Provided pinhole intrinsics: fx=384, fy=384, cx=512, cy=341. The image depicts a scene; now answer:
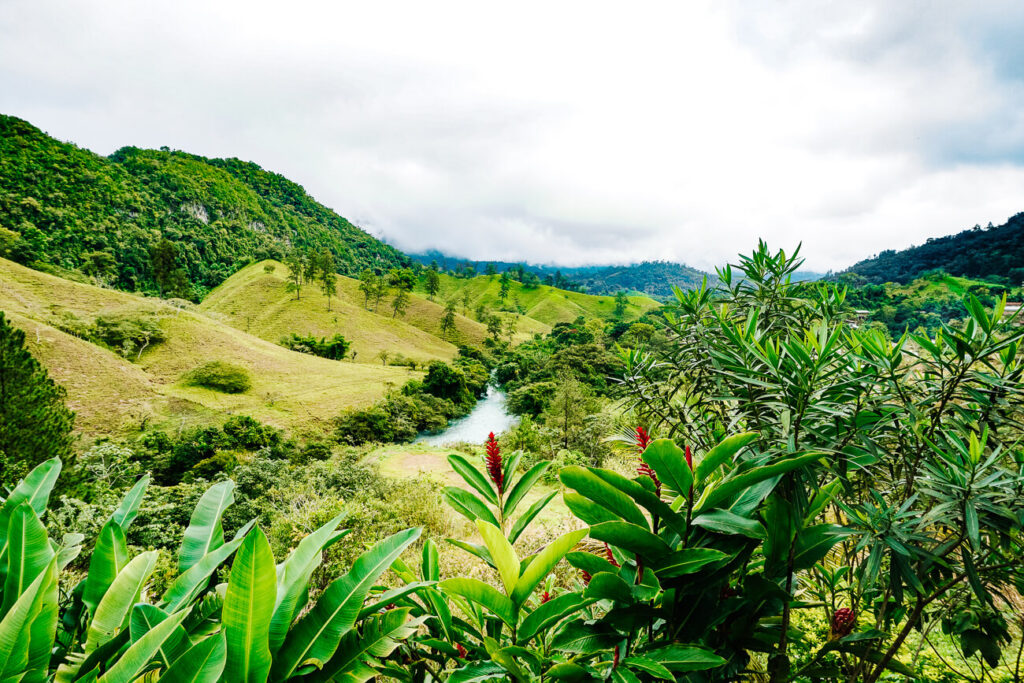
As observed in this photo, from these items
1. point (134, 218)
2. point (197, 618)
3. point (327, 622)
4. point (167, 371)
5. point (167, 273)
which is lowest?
point (167, 371)

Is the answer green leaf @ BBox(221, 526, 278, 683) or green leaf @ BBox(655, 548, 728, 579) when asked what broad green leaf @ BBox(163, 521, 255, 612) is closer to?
green leaf @ BBox(221, 526, 278, 683)

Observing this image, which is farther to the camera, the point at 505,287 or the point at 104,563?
the point at 505,287

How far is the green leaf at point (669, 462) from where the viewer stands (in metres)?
0.70

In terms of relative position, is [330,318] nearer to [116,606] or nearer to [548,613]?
[116,606]

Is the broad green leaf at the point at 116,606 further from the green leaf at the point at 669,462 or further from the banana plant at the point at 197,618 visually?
the green leaf at the point at 669,462

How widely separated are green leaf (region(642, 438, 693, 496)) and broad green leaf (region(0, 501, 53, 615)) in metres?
1.45

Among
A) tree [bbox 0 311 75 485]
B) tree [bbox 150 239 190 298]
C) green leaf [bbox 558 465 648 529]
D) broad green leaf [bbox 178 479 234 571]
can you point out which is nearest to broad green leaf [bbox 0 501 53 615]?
broad green leaf [bbox 178 479 234 571]

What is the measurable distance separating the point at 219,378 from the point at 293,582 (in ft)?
100

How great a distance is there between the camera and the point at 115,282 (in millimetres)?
46719

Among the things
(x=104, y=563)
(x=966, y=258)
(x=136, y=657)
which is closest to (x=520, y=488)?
(x=136, y=657)

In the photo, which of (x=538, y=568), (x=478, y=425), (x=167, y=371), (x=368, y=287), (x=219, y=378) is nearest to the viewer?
(x=538, y=568)

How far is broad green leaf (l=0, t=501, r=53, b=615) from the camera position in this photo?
3.07ft

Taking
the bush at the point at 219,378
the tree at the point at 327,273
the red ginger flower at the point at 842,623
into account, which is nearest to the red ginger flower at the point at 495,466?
the red ginger flower at the point at 842,623

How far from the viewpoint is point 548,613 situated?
0.81m
